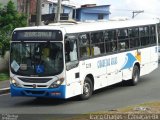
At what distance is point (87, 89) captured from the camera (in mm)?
18328

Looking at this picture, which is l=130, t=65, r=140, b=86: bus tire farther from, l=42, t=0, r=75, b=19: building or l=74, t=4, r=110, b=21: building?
l=74, t=4, r=110, b=21: building

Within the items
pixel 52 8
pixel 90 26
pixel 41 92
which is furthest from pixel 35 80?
pixel 52 8

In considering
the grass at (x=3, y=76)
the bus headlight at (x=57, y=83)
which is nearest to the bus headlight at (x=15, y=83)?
the bus headlight at (x=57, y=83)

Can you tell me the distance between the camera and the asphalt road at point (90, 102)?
15.9 meters

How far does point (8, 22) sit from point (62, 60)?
12.4 meters

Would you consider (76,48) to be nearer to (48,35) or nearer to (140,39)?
(48,35)

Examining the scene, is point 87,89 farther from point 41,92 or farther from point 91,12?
point 91,12

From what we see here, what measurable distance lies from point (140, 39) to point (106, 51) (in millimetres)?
3651

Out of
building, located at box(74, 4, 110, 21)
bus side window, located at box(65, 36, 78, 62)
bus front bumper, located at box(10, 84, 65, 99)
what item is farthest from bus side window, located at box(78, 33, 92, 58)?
building, located at box(74, 4, 110, 21)

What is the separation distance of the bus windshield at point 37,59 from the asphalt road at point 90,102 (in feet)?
3.65

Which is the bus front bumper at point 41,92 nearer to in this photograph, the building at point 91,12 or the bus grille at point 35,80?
the bus grille at point 35,80

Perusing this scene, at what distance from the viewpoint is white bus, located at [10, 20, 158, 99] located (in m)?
16.9

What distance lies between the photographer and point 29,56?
56.5 feet

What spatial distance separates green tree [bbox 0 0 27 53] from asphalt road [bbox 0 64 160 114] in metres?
8.06
